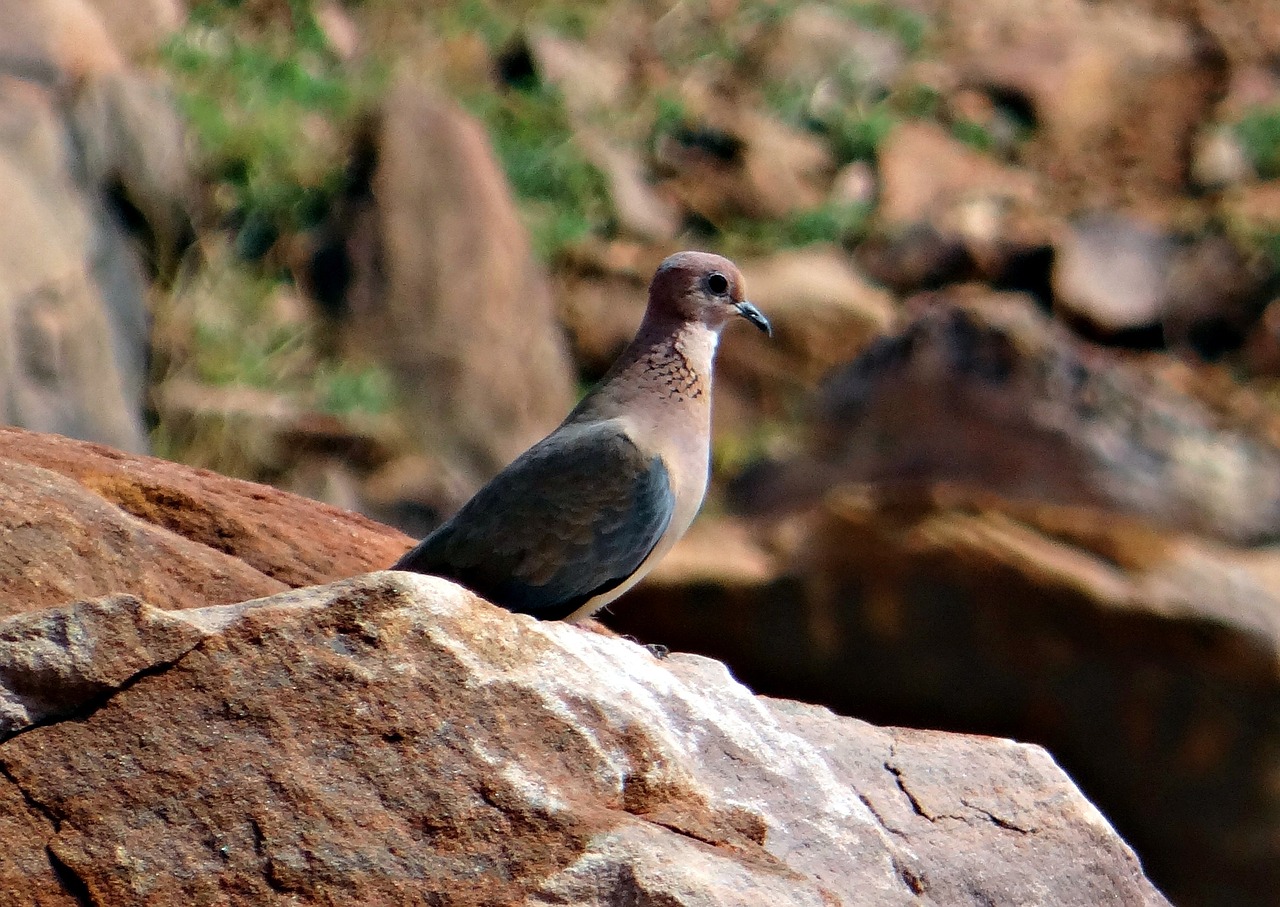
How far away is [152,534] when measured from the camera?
179 inches

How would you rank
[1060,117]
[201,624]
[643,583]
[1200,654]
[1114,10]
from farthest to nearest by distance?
[1114,10] → [1060,117] → [643,583] → [1200,654] → [201,624]

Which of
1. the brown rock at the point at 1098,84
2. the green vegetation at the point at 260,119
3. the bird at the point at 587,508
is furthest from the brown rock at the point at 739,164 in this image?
the bird at the point at 587,508

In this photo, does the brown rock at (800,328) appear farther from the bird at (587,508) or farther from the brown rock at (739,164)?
the bird at (587,508)

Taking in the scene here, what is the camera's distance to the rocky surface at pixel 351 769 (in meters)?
3.48

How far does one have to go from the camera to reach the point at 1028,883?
4289 mm

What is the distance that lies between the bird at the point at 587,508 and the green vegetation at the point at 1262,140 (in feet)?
40.6

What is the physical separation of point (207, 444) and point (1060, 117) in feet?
31.6

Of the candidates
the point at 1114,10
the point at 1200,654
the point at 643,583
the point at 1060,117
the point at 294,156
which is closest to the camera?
the point at 1200,654

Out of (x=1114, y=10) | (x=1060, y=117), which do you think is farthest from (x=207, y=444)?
(x=1114, y=10)

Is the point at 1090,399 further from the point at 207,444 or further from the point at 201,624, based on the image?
the point at 201,624

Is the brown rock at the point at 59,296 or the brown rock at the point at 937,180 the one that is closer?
the brown rock at the point at 59,296

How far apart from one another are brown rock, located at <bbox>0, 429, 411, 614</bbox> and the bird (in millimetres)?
334

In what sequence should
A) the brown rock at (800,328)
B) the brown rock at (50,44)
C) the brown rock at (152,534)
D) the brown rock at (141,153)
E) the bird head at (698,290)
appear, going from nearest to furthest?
1. the brown rock at (152,534)
2. the bird head at (698,290)
3. the brown rock at (141,153)
4. the brown rock at (50,44)
5. the brown rock at (800,328)

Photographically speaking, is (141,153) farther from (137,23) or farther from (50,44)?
(137,23)
